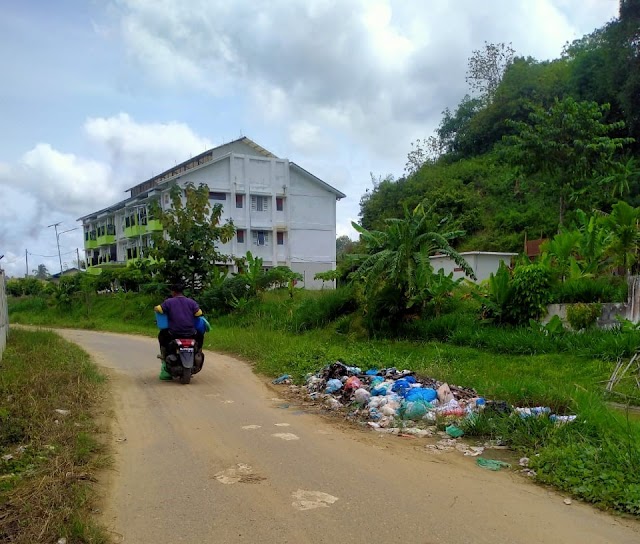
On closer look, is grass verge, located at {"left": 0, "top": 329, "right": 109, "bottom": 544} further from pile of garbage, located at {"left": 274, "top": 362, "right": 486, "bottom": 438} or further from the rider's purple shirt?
pile of garbage, located at {"left": 274, "top": 362, "right": 486, "bottom": 438}

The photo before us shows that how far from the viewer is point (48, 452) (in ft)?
16.5

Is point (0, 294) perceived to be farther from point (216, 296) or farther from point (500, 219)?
point (500, 219)

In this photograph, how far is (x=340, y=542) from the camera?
140 inches

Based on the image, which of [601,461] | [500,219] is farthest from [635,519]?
[500,219]

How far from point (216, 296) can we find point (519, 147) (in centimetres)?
1337

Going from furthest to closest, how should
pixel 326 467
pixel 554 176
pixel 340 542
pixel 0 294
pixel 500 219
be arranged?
pixel 500 219 → pixel 554 176 → pixel 0 294 → pixel 326 467 → pixel 340 542

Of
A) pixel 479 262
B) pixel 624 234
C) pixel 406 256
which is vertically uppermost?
pixel 624 234

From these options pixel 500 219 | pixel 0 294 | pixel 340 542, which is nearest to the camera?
pixel 340 542

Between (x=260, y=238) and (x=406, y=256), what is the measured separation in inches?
1276

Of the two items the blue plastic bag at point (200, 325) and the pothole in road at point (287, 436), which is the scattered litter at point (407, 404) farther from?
the blue plastic bag at point (200, 325)

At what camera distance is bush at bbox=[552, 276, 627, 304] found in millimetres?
11297

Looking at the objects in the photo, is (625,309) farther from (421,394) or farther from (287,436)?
(287,436)

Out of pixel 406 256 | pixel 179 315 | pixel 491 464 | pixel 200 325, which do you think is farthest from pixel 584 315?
pixel 179 315

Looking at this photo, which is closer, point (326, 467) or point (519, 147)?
point (326, 467)
